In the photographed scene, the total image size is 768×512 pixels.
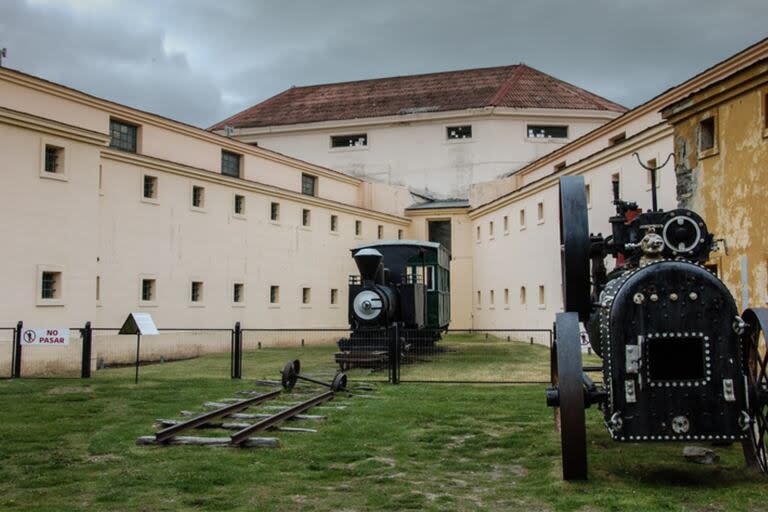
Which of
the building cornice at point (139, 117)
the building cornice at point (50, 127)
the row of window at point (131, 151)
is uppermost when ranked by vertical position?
the building cornice at point (139, 117)

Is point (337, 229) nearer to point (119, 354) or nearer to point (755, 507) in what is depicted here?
point (119, 354)

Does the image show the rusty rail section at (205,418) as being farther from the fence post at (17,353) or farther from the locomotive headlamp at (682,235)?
the fence post at (17,353)

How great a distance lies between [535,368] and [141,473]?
1354 centimetres

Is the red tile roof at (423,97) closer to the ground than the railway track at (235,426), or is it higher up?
higher up

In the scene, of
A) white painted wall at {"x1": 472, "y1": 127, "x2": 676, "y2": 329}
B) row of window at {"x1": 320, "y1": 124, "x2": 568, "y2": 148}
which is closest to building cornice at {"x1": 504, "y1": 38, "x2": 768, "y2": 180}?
white painted wall at {"x1": 472, "y1": 127, "x2": 676, "y2": 329}

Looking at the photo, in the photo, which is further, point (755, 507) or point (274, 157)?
point (274, 157)

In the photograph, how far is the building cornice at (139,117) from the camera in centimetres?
2161

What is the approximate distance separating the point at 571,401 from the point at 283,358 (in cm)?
1749

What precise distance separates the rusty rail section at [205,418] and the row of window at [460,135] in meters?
31.6

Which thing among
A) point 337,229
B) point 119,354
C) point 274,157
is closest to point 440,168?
point 337,229

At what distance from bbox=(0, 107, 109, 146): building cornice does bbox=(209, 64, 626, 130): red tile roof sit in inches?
994

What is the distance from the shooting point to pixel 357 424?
10.8m

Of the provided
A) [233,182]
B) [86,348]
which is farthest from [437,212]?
[86,348]

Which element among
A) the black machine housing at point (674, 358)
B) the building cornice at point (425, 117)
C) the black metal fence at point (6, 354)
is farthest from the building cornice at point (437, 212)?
the black machine housing at point (674, 358)
